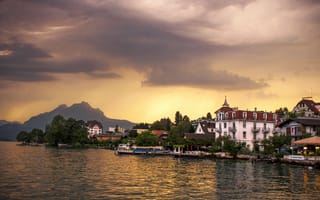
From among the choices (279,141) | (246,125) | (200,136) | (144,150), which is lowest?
(144,150)

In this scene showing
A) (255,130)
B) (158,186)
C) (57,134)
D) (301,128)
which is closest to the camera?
(158,186)

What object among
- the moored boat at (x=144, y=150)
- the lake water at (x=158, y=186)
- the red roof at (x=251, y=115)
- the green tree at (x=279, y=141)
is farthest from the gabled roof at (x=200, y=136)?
the lake water at (x=158, y=186)

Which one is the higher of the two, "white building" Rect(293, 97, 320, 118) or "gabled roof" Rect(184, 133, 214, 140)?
"white building" Rect(293, 97, 320, 118)

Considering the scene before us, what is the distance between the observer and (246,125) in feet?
329

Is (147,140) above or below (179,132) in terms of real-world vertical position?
below

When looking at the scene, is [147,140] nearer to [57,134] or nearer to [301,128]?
[301,128]

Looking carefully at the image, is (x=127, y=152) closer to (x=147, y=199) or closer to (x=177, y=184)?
(x=177, y=184)

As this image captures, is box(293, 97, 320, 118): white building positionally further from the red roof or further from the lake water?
the lake water

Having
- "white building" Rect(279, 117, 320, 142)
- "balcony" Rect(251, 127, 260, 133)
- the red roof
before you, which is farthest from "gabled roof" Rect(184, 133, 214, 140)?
"white building" Rect(279, 117, 320, 142)

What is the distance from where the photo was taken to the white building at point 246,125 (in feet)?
327

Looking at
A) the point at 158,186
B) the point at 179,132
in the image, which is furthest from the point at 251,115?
the point at 158,186

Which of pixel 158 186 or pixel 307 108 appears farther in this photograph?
pixel 307 108

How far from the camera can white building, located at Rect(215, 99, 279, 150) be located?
99750 mm

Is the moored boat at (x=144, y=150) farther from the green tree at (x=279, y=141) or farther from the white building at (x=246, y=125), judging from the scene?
the green tree at (x=279, y=141)
